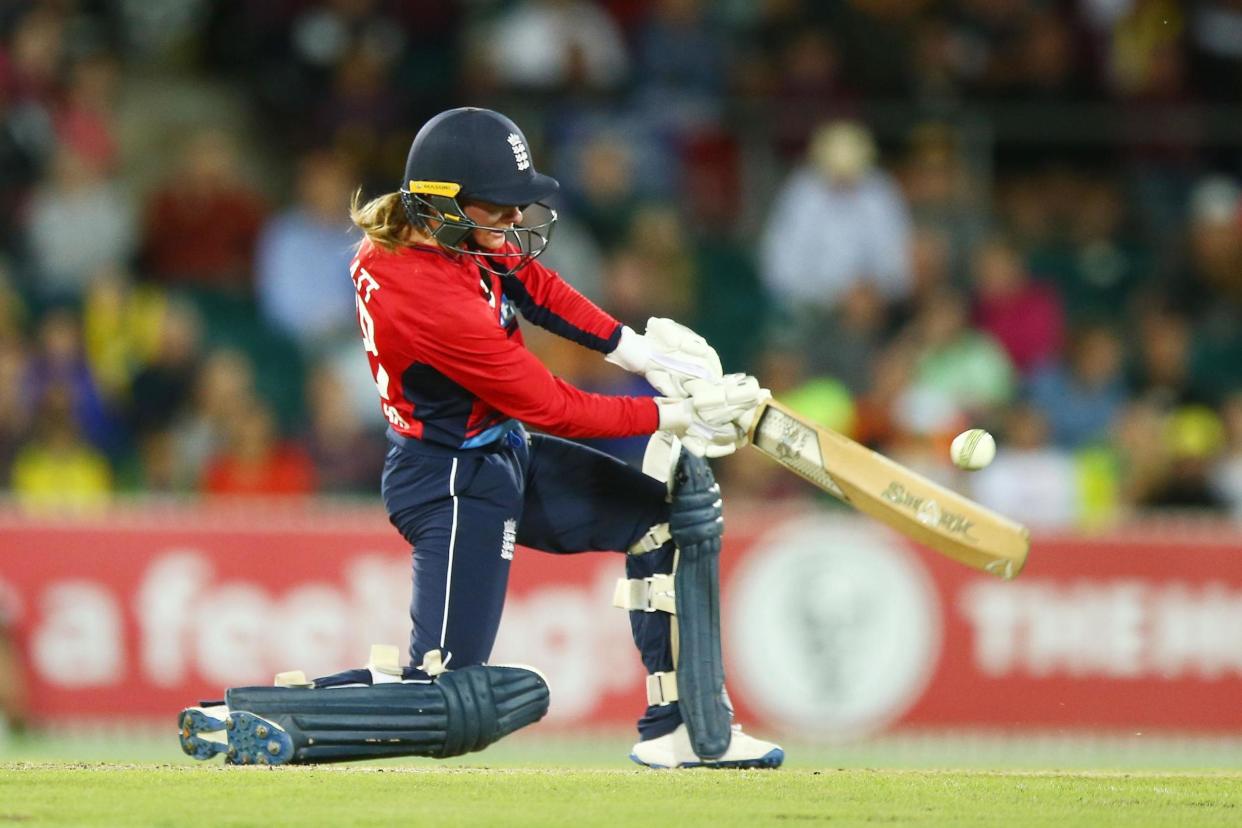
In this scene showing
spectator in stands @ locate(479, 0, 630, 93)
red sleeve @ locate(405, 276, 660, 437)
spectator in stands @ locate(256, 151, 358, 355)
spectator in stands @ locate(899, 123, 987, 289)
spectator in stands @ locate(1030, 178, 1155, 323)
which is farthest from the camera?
spectator in stands @ locate(1030, 178, 1155, 323)

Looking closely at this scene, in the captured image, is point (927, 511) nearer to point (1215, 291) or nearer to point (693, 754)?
point (693, 754)

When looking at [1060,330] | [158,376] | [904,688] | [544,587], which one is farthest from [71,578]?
[1060,330]

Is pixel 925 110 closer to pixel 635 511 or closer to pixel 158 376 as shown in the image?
pixel 158 376

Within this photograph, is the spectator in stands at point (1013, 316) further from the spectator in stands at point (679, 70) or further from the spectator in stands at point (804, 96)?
the spectator in stands at point (679, 70)

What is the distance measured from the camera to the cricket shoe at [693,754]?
597 centimetres

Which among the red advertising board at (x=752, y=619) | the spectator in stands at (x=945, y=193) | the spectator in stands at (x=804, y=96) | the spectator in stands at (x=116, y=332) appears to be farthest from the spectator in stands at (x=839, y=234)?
the spectator in stands at (x=116, y=332)

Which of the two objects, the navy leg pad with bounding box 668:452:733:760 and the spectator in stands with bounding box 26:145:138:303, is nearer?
the navy leg pad with bounding box 668:452:733:760

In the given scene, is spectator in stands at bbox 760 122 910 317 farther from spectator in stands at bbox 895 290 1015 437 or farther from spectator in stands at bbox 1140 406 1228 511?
spectator in stands at bbox 1140 406 1228 511

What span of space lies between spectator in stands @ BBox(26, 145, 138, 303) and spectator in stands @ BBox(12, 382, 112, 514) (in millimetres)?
1263

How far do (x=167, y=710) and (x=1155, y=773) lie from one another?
473 centimetres

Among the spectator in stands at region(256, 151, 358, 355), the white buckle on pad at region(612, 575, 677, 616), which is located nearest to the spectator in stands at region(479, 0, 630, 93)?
the spectator in stands at region(256, 151, 358, 355)

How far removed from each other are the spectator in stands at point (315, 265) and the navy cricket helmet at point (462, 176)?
5.34m

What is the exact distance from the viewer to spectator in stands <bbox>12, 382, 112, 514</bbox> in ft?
32.8

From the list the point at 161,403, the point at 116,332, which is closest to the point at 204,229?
the point at 116,332
